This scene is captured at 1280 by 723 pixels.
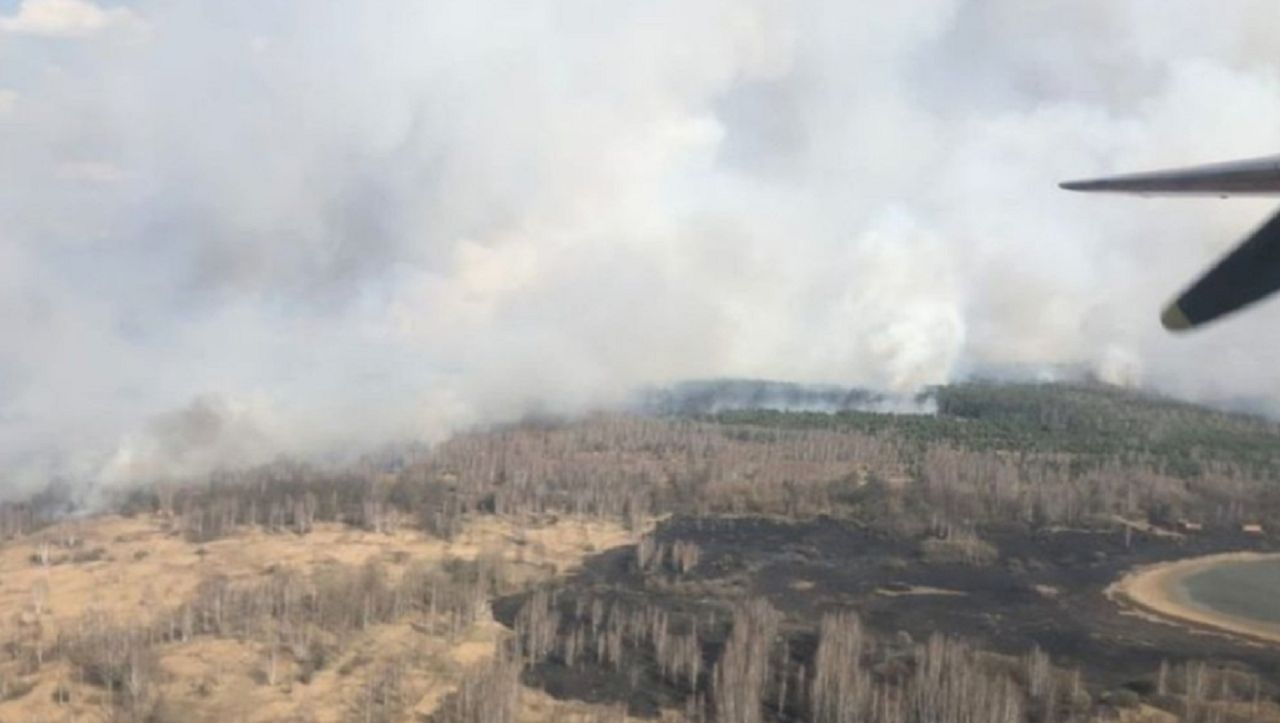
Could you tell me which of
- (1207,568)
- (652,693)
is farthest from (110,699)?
(1207,568)

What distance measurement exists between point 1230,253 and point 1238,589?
68608 millimetres

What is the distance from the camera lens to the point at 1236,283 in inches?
248

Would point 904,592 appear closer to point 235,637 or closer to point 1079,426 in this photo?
point 235,637

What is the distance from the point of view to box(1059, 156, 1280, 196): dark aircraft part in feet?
18.5

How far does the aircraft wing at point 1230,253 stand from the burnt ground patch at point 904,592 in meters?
39.0

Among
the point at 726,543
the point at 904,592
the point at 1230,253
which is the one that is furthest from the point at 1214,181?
the point at 726,543

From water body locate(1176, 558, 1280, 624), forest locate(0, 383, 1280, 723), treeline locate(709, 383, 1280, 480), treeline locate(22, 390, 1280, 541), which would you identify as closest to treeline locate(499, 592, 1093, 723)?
forest locate(0, 383, 1280, 723)

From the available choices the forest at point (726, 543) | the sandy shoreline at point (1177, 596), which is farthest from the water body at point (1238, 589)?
the forest at point (726, 543)

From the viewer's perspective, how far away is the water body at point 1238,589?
60.2 m

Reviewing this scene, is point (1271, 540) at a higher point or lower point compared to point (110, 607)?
higher

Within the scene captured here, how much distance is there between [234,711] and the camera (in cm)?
4091

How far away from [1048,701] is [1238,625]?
19.4 metres

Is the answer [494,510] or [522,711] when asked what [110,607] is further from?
[494,510]

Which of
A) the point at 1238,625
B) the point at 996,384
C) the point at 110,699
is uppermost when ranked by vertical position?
the point at 996,384
